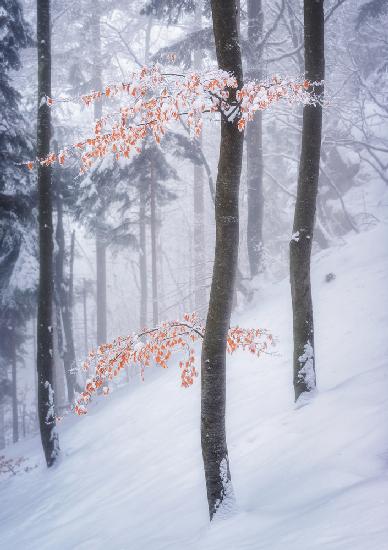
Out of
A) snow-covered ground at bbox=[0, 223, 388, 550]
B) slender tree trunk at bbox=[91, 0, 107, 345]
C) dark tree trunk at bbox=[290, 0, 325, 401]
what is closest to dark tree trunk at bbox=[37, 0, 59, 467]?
snow-covered ground at bbox=[0, 223, 388, 550]

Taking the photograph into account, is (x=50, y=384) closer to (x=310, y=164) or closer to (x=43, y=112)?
(x=43, y=112)

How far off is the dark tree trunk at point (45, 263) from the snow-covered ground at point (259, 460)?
1314 millimetres

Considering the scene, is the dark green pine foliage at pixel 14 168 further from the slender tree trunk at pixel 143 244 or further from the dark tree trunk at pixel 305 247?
the dark tree trunk at pixel 305 247

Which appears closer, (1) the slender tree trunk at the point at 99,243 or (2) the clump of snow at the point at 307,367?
(2) the clump of snow at the point at 307,367

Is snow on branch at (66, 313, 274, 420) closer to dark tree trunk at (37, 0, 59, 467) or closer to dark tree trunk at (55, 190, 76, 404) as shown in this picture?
dark tree trunk at (37, 0, 59, 467)

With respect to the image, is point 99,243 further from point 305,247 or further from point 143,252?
→ point 305,247

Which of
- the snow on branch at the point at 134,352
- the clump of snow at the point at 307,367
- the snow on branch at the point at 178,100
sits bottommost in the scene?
the clump of snow at the point at 307,367

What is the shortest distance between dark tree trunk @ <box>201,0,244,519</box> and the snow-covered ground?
0.51 meters

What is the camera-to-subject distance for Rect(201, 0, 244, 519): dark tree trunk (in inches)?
157

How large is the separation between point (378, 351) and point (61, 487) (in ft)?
22.4

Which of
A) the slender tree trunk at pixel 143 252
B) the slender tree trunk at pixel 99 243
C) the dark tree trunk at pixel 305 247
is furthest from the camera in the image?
the slender tree trunk at pixel 99 243

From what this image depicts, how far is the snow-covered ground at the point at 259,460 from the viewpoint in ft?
12.2

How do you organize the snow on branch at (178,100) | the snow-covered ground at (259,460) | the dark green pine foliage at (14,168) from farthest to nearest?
the dark green pine foliage at (14,168) → the snow-covered ground at (259,460) → the snow on branch at (178,100)

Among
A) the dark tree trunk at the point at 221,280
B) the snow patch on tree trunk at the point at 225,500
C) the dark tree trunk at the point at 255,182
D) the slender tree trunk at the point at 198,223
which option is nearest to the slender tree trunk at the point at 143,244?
the slender tree trunk at the point at 198,223
